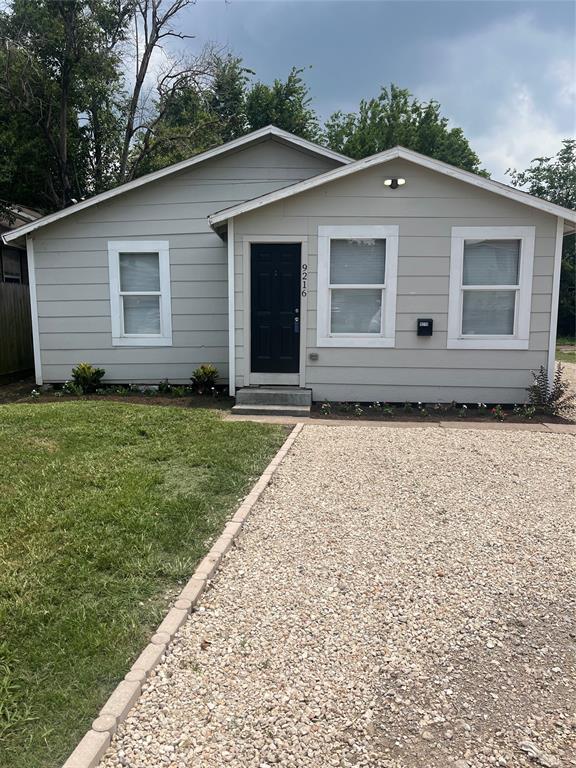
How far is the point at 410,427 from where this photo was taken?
689cm

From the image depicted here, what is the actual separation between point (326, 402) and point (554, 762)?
20.6 ft

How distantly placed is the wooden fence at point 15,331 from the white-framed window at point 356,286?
6831 mm

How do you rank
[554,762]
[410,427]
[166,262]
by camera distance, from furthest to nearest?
1. [166,262]
2. [410,427]
3. [554,762]

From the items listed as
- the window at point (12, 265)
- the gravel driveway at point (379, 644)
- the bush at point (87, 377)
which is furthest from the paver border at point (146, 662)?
the window at point (12, 265)

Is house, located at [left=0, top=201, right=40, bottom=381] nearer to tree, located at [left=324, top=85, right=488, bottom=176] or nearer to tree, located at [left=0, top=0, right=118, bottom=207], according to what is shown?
tree, located at [left=0, top=0, right=118, bottom=207]

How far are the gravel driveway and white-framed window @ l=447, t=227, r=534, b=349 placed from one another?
3.65m

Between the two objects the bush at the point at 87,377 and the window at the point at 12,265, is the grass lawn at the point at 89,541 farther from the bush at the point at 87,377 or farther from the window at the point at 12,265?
the window at the point at 12,265

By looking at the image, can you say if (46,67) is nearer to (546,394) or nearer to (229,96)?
(229,96)

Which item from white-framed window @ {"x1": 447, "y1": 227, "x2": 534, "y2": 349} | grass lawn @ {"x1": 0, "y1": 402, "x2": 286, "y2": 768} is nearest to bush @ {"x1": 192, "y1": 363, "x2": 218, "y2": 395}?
grass lawn @ {"x1": 0, "y1": 402, "x2": 286, "y2": 768}

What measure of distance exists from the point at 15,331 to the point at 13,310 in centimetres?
45

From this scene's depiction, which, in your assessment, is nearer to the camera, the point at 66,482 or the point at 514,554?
the point at 514,554

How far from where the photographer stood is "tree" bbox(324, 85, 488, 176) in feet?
94.2

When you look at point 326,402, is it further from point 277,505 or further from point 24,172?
point 24,172

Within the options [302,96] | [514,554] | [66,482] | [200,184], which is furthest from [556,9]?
[302,96]
